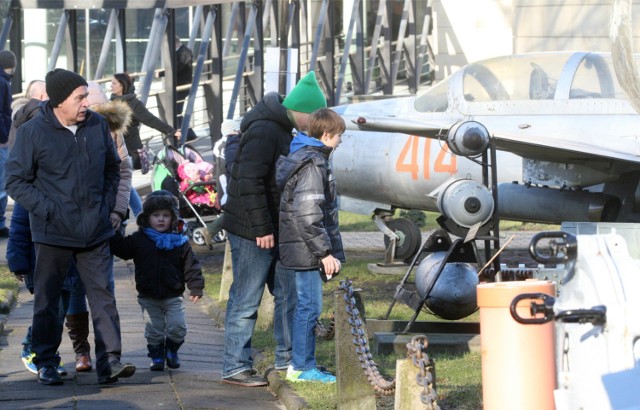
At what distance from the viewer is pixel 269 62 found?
15680 millimetres

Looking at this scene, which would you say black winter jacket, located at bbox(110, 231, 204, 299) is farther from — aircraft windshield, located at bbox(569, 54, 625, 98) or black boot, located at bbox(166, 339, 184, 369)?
aircraft windshield, located at bbox(569, 54, 625, 98)

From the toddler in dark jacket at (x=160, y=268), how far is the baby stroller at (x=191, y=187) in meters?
6.81

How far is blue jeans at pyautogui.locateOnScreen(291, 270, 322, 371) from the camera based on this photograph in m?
7.89

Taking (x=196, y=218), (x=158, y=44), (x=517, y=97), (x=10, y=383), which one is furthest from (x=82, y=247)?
(x=158, y=44)

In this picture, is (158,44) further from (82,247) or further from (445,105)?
(82,247)

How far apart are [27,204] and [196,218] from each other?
812 centimetres

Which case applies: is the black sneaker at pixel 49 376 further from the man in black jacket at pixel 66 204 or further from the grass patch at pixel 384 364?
the grass patch at pixel 384 364

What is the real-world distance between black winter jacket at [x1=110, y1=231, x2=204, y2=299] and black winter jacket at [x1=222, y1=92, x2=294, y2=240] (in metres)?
0.46

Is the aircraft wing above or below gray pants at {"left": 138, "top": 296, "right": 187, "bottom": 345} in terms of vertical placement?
above

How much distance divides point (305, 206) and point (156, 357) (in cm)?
170

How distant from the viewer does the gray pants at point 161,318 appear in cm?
852

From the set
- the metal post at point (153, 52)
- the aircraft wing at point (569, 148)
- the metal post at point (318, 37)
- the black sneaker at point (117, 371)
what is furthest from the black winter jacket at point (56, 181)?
the metal post at point (318, 37)

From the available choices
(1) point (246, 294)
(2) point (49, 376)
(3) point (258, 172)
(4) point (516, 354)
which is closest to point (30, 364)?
(2) point (49, 376)

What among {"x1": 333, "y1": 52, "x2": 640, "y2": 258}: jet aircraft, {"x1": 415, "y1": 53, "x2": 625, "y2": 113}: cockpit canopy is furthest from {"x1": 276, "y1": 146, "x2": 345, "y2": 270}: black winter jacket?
{"x1": 415, "y1": 53, "x2": 625, "y2": 113}: cockpit canopy
